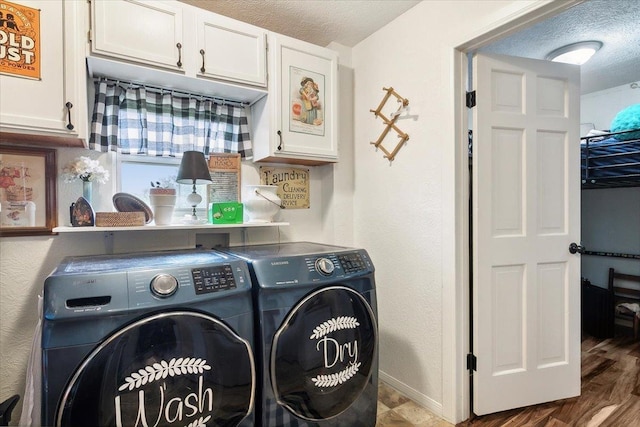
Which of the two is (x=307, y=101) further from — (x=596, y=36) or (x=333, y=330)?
(x=596, y=36)

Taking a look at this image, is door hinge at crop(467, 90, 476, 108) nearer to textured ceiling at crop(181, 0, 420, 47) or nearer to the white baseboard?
textured ceiling at crop(181, 0, 420, 47)

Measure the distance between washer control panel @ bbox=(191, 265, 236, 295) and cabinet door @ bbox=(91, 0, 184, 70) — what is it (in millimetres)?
1122

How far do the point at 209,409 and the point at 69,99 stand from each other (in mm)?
1449

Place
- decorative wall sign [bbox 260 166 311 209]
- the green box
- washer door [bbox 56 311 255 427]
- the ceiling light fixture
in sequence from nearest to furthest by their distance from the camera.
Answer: washer door [bbox 56 311 255 427]
the green box
decorative wall sign [bbox 260 166 311 209]
the ceiling light fixture

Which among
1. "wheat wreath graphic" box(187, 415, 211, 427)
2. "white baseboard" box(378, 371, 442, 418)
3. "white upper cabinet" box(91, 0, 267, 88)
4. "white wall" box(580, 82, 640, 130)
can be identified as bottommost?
"white baseboard" box(378, 371, 442, 418)

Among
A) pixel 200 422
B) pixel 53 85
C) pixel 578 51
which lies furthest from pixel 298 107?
pixel 578 51

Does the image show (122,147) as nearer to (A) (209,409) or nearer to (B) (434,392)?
(A) (209,409)

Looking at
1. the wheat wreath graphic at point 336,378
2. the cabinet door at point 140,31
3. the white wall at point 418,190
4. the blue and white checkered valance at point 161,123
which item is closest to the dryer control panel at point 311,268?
the wheat wreath graphic at point 336,378

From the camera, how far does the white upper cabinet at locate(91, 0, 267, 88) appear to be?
1554 millimetres

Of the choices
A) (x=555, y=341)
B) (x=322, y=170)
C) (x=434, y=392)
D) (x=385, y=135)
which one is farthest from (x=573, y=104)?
(x=434, y=392)

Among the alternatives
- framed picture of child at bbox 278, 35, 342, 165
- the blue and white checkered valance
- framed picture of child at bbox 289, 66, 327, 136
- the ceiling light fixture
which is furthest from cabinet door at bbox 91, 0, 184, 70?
the ceiling light fixture

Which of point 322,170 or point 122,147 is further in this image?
point 322,170

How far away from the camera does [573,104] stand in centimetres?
201

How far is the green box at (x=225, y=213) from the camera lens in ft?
6.37
